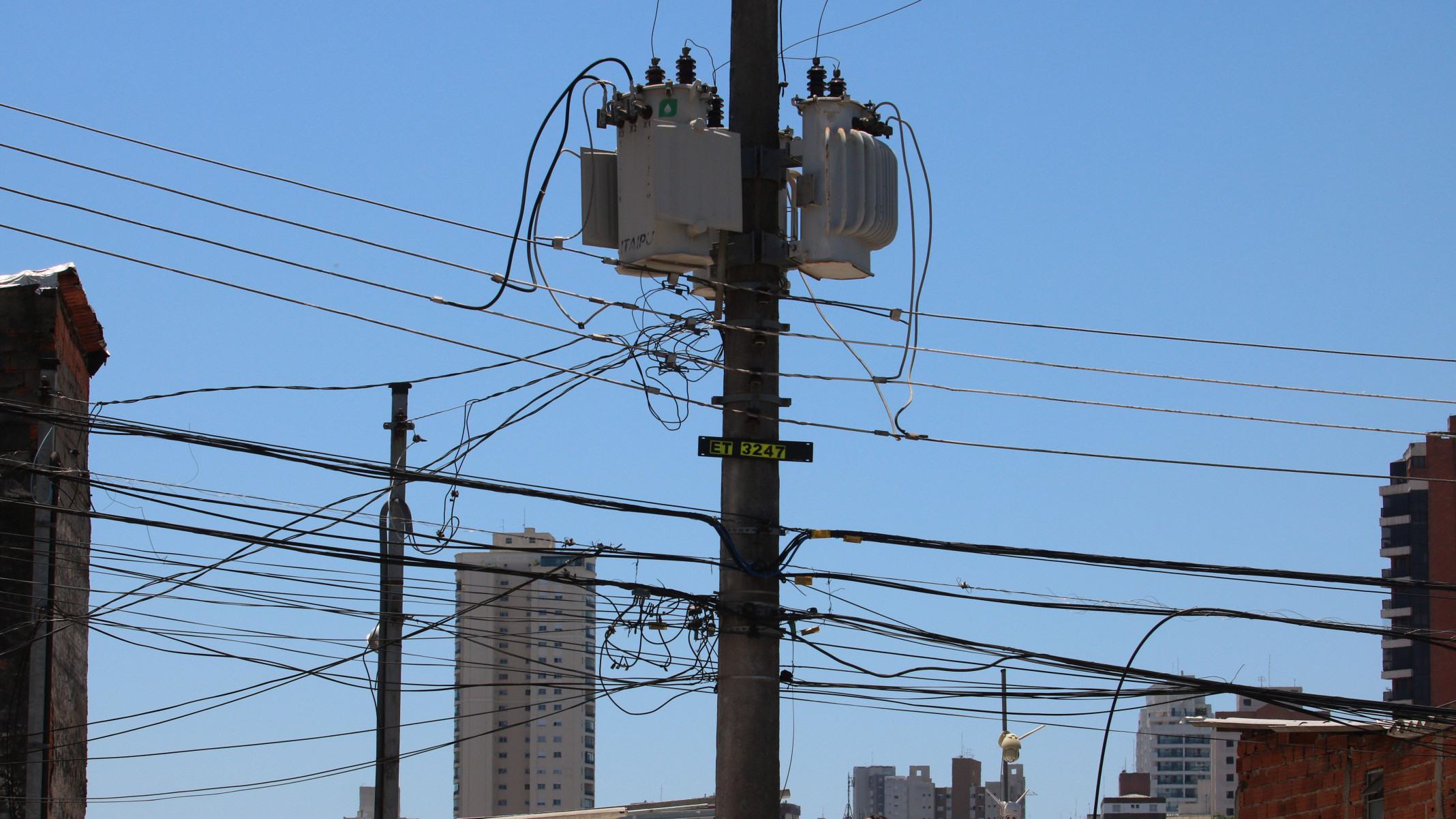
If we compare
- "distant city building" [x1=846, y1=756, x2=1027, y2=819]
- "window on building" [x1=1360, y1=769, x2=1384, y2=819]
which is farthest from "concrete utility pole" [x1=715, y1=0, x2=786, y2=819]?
"distant city building" [x1=846, y1=756, x2=1027, y2=819]

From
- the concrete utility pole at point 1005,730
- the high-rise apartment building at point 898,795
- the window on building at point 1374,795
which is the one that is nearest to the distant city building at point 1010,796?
the concrete utility pole at point 1005,730

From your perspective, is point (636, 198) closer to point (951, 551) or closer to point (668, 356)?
point (668, 356)

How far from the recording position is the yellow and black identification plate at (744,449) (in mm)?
12852

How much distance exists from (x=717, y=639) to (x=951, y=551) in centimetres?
204

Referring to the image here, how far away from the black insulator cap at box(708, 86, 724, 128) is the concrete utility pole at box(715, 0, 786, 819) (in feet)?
0.73

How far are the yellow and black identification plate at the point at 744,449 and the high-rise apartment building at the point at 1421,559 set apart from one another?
68.9 metres

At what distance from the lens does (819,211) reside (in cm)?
1371

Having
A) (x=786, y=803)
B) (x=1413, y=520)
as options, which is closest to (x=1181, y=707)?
(x=1413, y=520)

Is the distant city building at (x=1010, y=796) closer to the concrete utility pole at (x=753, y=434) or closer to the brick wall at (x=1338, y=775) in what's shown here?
the brick wall at (x=1338, y=775)

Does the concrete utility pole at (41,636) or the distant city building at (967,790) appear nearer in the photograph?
the concrete utility pole at (41,636)

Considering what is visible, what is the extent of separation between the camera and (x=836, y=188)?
13727 millimetres

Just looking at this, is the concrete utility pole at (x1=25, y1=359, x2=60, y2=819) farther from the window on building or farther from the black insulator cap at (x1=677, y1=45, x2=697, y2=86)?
the window on building

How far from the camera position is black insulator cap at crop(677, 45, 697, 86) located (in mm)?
13547

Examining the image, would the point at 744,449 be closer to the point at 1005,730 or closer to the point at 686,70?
the point at 686,70
